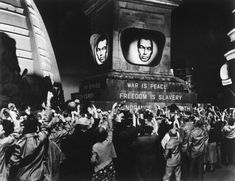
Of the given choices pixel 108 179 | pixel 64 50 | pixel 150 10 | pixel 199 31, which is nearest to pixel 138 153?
pixel 108 179

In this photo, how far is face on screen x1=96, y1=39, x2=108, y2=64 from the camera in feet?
37.4

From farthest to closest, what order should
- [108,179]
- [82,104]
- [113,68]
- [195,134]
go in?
[113,68]
[82,104]
[195,134]
[108,179]

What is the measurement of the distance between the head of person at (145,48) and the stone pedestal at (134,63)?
12cm

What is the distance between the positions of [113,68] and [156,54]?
196 centimetres

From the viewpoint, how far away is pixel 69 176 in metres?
6.26

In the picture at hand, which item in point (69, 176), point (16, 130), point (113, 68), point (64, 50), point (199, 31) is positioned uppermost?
point (199, 31)

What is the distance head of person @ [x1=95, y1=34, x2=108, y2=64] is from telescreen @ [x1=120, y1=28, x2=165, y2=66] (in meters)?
0.67

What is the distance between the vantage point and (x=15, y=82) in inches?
356

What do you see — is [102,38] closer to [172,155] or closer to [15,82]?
[15,82]

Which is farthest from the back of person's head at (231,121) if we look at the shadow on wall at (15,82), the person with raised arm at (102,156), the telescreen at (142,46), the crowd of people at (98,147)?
the shadow on wall at (15,82)

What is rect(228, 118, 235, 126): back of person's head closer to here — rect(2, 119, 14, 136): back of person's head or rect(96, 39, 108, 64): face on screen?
rect(96, 39, 108, 64): face on screen

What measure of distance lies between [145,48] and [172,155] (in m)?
5.75

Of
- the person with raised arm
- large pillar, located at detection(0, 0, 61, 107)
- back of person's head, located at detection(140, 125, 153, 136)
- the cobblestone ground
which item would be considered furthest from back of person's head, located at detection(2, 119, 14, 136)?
the cobblestone ground

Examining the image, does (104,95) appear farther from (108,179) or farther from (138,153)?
(108,179)
